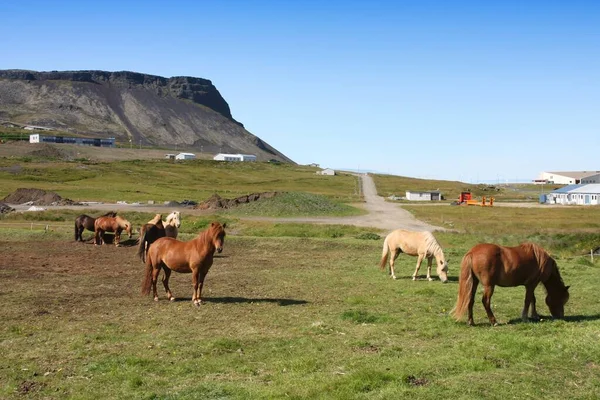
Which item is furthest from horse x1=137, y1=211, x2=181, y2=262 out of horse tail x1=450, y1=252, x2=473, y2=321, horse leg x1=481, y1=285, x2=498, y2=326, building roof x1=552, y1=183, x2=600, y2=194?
building roof x1=552, y1=183, x2=600, y2=194

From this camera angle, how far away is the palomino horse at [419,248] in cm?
2148

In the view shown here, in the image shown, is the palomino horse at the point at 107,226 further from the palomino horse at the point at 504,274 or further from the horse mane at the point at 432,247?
the palomino horse at the point at 504,274

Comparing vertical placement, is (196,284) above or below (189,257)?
below

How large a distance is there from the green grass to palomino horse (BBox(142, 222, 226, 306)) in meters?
63.6

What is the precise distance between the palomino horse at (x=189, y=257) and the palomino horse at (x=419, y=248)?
8092mm

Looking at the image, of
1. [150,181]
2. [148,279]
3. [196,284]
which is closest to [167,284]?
[148,279]

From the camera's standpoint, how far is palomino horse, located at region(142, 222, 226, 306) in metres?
17.2

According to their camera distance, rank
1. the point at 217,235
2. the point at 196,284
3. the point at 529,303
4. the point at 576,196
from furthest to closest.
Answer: the point at 576,196, the point at 196,284, the point at 217,235, the point at 529,303

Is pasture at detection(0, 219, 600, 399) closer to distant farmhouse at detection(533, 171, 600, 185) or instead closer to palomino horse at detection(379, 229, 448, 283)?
palomino horse at detection(379, 229, 448, 283)

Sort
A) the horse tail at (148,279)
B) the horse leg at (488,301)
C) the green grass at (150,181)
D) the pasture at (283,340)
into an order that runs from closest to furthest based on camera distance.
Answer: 1. the pasture at (283,340)
2. the horse leg at (488,301)
3. the horse tail at (148,279)
4. the green grass at (150,181)

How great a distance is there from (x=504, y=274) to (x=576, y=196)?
329 feet

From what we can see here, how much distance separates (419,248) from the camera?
22344 millimetres

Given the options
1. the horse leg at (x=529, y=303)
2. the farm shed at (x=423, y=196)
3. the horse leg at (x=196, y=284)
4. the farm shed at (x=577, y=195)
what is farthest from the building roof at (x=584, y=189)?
the horse leg at (x=196, y=284)

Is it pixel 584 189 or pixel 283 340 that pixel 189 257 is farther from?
pixel 584 189
